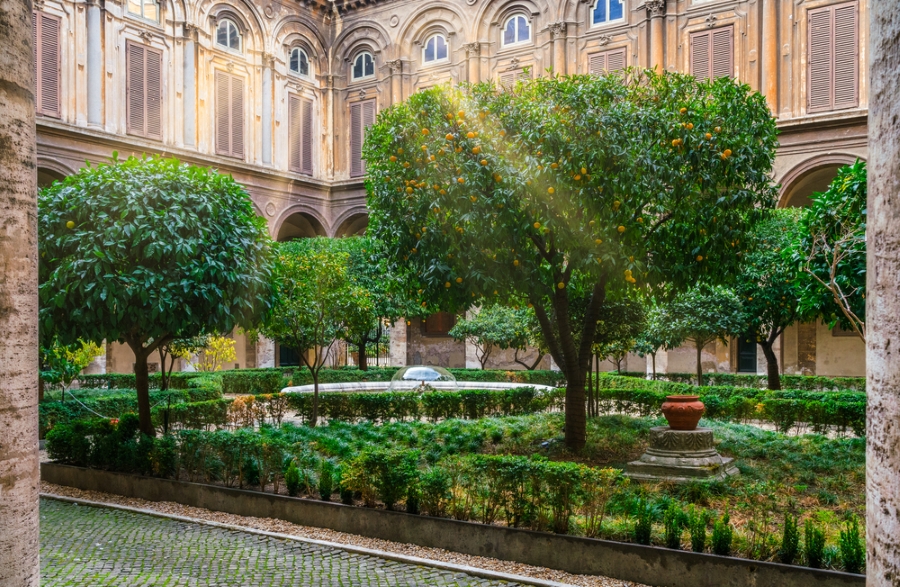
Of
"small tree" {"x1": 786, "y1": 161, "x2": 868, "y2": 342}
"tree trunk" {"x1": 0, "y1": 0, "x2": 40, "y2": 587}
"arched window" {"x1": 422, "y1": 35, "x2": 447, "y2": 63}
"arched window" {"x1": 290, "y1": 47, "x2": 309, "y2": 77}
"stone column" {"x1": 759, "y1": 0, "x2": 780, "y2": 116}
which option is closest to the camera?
"tree trunk" {"x1": 0, "y1": 0, "x2": 40, "y2": 587}

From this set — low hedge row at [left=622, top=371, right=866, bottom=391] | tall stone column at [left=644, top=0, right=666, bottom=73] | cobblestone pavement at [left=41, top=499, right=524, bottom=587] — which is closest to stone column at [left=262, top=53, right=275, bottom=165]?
tall stone column at [left=644, top=0, right=666, bottom=73]

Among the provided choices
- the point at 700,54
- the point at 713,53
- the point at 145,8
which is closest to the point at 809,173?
the point at 713,53

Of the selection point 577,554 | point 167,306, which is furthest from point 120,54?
point 577,554

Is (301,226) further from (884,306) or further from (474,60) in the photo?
(884,306)

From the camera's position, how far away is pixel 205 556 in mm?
6758

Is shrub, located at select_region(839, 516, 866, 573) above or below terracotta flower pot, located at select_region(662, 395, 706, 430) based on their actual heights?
below

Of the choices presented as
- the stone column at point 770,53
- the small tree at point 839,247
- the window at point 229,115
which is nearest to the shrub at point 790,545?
the small tree at point 839,247

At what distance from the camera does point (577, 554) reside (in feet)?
20.4

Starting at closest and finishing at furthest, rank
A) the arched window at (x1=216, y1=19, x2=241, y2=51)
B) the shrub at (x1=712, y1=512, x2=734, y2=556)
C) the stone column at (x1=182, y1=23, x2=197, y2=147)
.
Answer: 1. the shrub at (x1=712, y1=512, x2=734, y2=556)
2. the stone column at (x1=182, y1=23, x2=197, y2=147)
3. the arched window at (x1=216, y1=19, x2=241, y2=51)

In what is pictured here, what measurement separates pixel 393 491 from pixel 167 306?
3.57 m

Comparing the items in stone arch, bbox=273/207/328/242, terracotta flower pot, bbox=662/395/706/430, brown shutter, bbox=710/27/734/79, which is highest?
brown shutter, bbox=710/27/734/79

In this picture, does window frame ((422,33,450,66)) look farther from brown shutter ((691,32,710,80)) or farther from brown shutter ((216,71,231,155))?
brown shutter ((691,32,710,80))

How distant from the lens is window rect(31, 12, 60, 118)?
24.1 metres

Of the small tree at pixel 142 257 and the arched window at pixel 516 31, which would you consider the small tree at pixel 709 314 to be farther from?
the arched window at pixel 516 31
